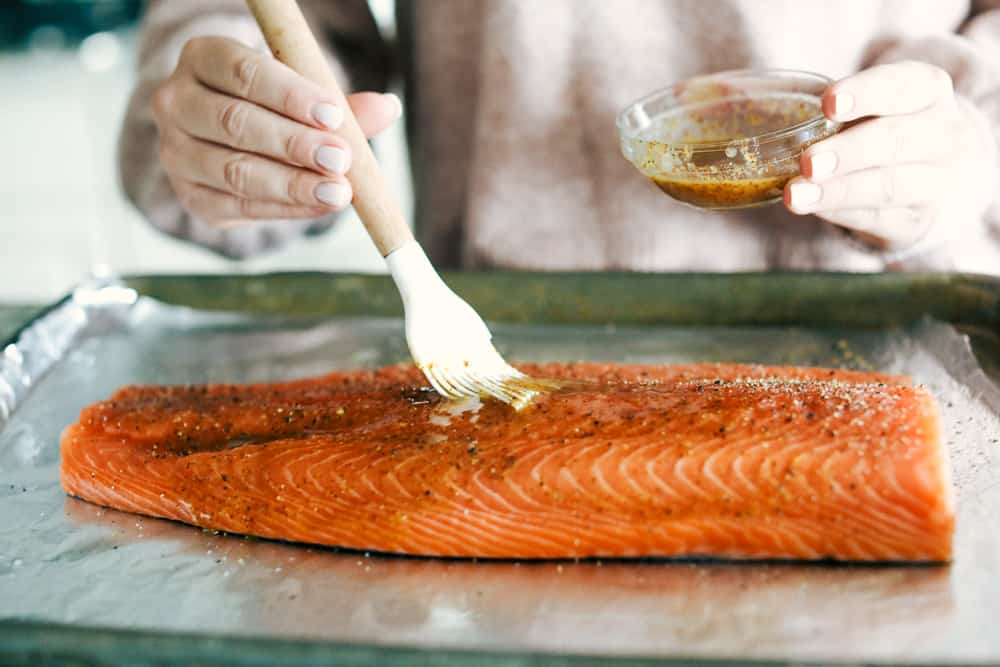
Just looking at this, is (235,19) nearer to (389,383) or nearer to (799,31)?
(389,383)

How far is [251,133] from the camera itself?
5.77 ft

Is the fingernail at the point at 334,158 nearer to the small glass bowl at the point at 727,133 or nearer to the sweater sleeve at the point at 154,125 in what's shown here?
the small glass bowl at the point at 727,133

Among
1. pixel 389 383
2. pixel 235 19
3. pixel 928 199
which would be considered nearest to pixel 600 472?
pixel 389 383

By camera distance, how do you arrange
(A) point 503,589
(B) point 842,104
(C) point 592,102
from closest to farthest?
(A) point 503,589 < (B) point 842,104 < (C) point 592,102

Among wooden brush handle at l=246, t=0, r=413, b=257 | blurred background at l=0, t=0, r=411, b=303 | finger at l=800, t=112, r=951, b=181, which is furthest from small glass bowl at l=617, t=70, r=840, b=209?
blurred background at l=0, t=0, r=411, b=303

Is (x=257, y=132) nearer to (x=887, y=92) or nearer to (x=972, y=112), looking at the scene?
(x=887, y=92)

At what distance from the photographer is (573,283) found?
2.38 metres

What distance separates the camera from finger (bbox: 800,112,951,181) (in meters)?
1.62

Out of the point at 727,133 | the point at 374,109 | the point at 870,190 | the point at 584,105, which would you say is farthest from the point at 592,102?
the point at 870,190

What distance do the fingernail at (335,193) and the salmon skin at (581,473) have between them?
1.22 feet

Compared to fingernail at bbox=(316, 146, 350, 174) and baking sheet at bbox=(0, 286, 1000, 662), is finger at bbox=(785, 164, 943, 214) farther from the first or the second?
fingernail at bbox=(316, 146, 350, 174)

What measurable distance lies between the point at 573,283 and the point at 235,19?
→ 1.06 metres

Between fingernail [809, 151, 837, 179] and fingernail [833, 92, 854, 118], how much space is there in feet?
0.22

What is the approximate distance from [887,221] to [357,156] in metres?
1.00
